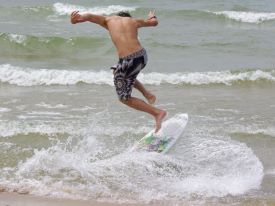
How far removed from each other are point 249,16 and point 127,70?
18.3 metres

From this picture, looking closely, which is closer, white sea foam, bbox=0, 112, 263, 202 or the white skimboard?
white sea foam, bbox=0, 112, 263, 202

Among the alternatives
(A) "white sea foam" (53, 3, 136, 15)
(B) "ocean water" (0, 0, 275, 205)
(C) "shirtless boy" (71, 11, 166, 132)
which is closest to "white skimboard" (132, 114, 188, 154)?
(B) "ocean water" (0, 0, 275, 205)

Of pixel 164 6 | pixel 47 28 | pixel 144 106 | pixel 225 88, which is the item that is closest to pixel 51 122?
pixel 144 106

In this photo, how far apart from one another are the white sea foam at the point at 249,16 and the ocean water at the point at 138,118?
3.95 meters

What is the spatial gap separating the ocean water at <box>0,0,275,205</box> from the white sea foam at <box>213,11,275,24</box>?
395 cm

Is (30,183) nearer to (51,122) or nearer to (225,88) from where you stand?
(51,122)

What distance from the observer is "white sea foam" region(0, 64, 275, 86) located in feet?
40.2

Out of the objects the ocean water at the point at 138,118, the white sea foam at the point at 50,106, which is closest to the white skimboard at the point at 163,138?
the ocean water at the point at 138,118

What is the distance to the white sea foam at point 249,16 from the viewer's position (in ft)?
76.9

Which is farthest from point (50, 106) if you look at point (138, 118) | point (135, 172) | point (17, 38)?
point (17, 38)

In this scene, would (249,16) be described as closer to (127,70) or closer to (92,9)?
(92,9)

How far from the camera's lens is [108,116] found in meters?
9.16

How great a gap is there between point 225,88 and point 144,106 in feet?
17.4

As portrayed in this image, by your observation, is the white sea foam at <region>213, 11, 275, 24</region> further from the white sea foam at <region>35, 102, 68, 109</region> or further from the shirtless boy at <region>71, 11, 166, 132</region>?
the shirtless boy at <region>71, 11, 166, 132</region>
